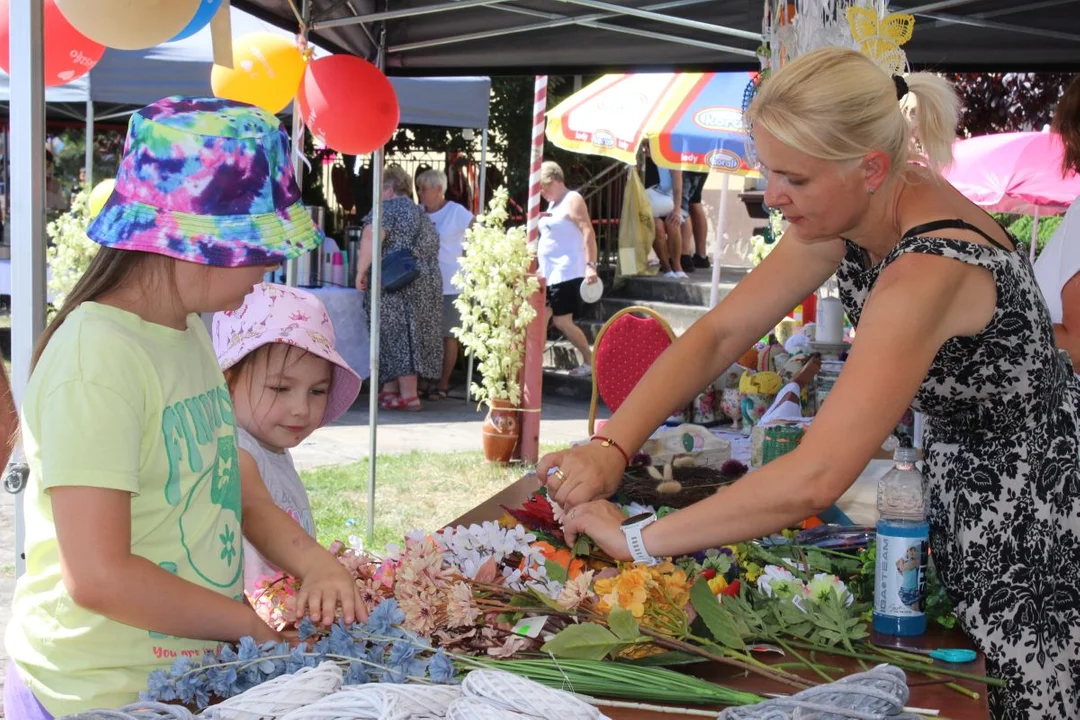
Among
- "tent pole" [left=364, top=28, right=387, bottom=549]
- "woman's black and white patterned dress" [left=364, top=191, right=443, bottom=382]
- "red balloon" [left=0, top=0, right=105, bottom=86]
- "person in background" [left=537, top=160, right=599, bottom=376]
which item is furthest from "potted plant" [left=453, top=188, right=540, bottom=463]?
"red balloon" [left=0, top=0, right=105, bottom=86]

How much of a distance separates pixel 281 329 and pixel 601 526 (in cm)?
80

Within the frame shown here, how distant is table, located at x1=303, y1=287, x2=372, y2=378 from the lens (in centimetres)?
888

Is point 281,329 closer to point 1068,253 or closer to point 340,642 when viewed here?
point 340,642

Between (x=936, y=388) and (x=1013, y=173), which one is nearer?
(x=936, y=388)

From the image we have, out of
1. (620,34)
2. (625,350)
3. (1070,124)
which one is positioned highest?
(620,34)

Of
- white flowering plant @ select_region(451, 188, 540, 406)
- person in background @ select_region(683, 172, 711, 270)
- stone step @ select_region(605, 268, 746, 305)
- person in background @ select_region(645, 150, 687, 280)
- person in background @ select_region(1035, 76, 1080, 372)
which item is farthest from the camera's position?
person in background @ select_region(683, 172, 711, 270)

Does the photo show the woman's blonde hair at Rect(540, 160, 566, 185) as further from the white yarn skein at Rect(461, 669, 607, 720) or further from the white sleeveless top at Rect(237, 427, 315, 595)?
the white yarn skein at Rect(461, 669, 607, 720)

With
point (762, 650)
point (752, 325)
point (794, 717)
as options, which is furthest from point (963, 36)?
point (794, 717)

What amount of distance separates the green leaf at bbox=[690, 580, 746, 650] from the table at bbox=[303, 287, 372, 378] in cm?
739

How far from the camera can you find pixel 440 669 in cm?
137

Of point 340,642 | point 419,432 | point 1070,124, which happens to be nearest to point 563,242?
point 419,432

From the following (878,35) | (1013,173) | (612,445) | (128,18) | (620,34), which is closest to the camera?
(612,445)

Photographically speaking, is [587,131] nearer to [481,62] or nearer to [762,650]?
[481,62]

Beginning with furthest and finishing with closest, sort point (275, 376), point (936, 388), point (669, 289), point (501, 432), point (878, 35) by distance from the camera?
point (669, 289), point (501, 432), point (878, 35), point (275, 376), point (936, 388)
